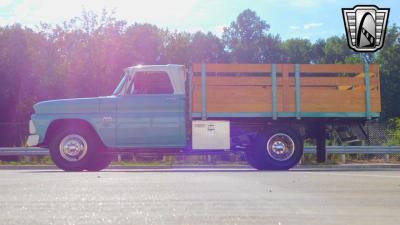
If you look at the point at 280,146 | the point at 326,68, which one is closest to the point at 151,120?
the point at 280,146

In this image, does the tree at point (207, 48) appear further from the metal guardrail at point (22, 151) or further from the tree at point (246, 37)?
the metal guardrail at point (22, 151)

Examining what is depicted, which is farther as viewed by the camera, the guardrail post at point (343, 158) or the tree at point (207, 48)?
the tree at point (207, 48)

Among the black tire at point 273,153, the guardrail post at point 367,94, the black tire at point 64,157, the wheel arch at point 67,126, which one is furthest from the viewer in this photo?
the guardrail post at point 367,94

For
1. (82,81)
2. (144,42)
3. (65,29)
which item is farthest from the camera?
(144,42)

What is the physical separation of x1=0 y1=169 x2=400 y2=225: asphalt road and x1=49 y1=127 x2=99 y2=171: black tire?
4.25 meters

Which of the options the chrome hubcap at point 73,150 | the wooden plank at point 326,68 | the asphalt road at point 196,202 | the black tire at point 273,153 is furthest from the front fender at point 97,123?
the asphalt road at point 196,202

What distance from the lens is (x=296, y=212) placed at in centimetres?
506

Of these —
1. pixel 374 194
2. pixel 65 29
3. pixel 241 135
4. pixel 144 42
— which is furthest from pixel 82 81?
pixel 374 194

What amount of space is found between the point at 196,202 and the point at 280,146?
6431 millimetres

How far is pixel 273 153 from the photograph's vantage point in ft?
38.0

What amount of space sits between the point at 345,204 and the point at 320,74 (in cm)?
713

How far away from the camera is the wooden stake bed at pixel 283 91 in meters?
11.6

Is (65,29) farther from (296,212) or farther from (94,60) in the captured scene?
(296,212)

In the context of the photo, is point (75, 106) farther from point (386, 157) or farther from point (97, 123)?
point (386, 157)
